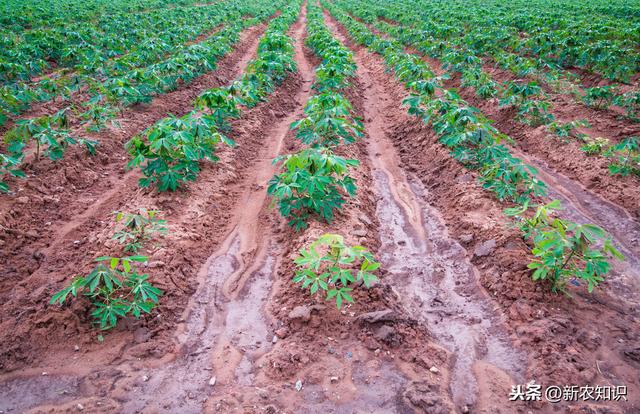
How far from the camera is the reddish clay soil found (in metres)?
2.46

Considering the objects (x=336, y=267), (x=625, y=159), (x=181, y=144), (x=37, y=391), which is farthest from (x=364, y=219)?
(x=625, y=159)

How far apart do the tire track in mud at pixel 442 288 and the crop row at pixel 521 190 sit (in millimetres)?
628

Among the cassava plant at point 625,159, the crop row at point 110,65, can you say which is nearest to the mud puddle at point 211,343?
the crop row at point 110,65

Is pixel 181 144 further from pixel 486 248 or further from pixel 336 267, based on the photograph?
pixel 486 248

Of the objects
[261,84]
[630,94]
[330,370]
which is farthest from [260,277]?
[630,94]

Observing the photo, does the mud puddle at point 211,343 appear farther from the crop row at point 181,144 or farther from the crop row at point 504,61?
the crop row at point 504,61

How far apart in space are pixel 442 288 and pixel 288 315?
152 centimetres

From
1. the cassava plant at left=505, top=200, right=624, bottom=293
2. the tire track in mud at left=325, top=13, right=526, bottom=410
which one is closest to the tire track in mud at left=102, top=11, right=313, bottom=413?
the tire track in mud at left=325, top=13, right=526, bottom=410

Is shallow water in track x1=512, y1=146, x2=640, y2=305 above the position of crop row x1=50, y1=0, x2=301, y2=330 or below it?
below

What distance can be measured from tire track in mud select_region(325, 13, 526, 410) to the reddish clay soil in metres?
0.02

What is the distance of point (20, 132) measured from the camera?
4.65 meters

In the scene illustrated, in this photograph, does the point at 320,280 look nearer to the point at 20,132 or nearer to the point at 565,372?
the point at 565,372

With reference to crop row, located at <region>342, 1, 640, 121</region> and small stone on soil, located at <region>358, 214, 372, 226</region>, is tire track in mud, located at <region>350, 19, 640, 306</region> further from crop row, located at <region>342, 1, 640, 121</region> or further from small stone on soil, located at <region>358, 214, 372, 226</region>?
small stone on soil, located at <region>358, 214, 372, 226</region>

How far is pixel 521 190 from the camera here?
15.1 ft
